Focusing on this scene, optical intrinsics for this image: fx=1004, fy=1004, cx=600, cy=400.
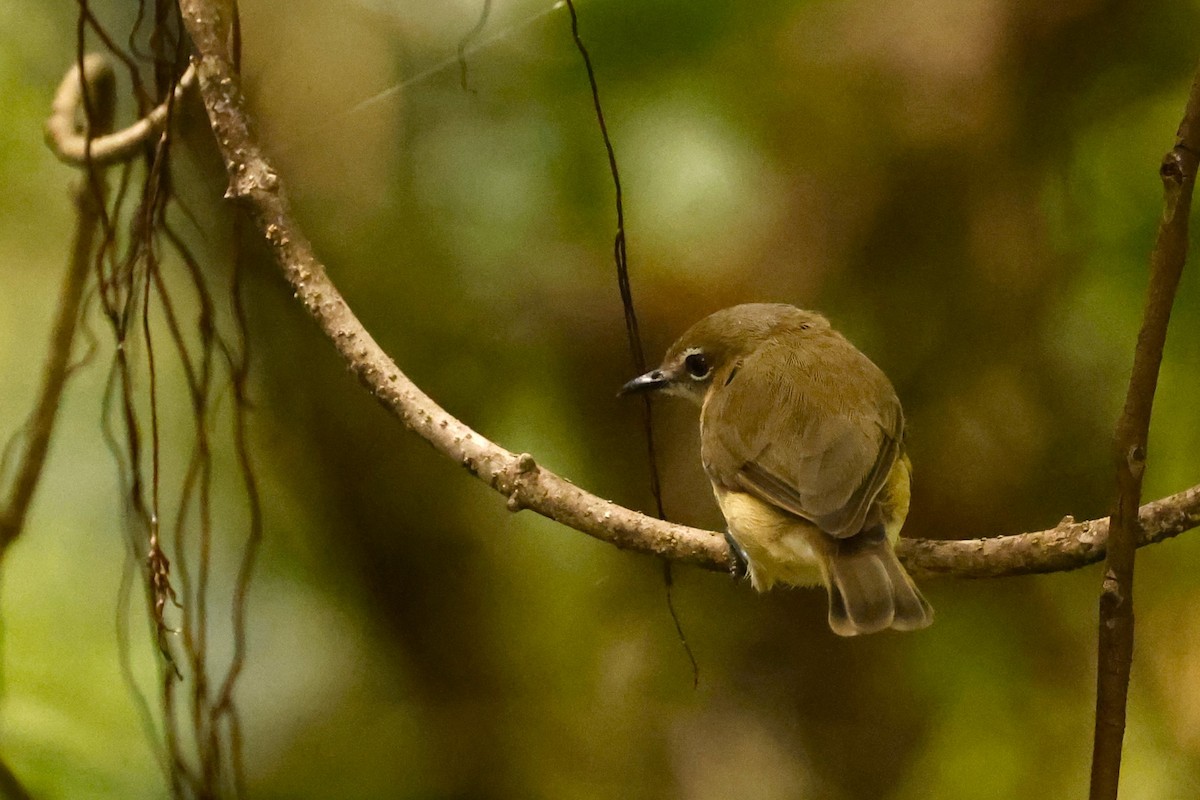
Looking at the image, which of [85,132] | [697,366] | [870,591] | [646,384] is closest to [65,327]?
[85,132]

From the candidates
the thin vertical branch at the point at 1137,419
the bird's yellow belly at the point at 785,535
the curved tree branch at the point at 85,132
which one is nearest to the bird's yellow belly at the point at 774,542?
the bird's yellow belly at the point at 785,535

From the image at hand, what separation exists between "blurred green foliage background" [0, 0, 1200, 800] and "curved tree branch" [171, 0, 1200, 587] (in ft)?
1.58

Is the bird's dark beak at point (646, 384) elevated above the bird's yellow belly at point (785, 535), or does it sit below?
above

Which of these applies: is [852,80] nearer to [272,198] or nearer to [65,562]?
[272,198]

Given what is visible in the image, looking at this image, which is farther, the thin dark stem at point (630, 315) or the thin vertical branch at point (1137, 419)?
the thin dark stem at point (630, 315)

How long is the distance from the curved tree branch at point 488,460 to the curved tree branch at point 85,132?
0.38 metres

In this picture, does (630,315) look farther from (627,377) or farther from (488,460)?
(488,460)

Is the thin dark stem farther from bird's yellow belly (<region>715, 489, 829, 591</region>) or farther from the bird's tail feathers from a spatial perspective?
the bird's tail feathers

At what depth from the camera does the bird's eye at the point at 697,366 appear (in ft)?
7.30

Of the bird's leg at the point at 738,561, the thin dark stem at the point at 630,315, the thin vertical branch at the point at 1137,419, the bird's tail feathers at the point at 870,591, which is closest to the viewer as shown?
the thin vertical branch at the point at 1137,419

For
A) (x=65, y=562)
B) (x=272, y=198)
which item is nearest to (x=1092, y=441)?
(x=272, y=198)

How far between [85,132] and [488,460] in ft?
4.69

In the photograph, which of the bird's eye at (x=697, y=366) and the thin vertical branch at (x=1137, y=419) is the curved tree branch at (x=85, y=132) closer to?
the bird's eye at (x=697, y=366)

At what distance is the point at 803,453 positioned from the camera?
6.06 ft
